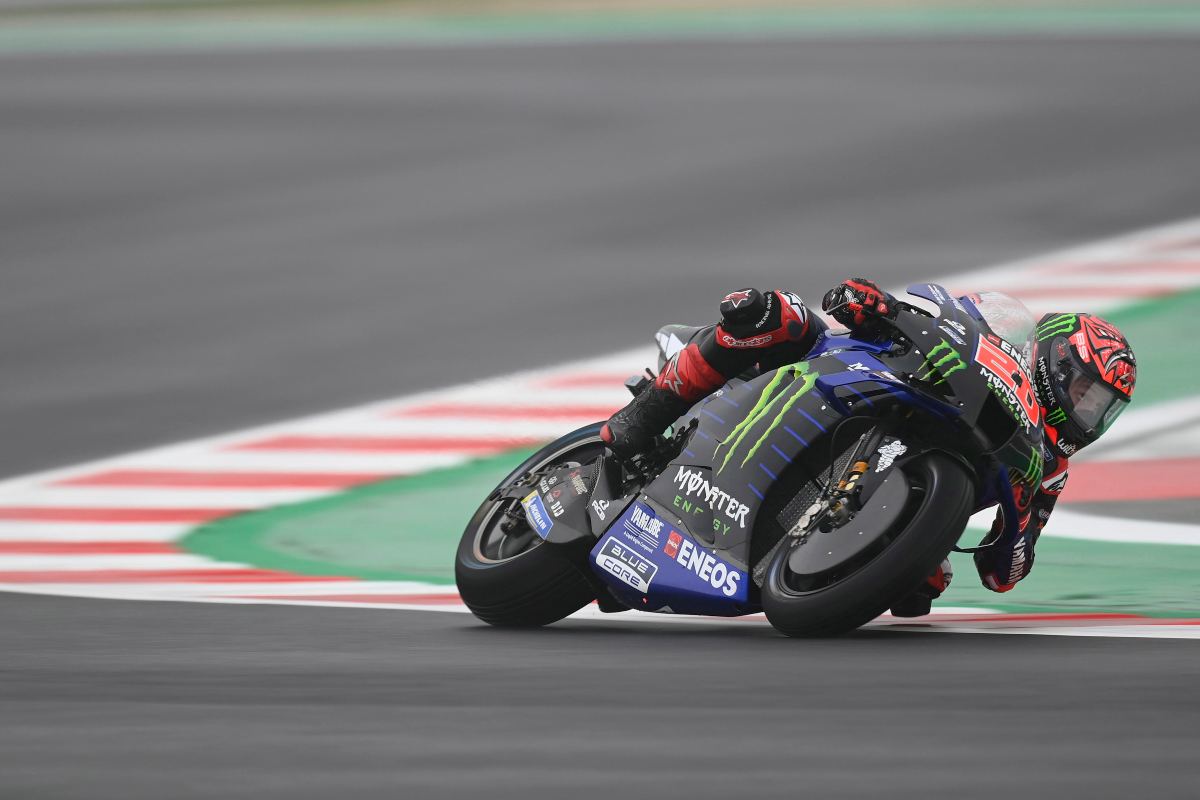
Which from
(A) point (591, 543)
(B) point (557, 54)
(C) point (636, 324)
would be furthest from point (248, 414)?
(B) point (557, 54)

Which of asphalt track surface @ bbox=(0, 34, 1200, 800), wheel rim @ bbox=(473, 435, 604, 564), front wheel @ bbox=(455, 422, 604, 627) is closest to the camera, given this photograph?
asphalt track surface @ bbox=(0, 34, 1200, 800)

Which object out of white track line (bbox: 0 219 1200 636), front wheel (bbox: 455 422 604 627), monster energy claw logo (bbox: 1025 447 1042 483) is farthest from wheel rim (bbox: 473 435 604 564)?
monster energy claw logo (bbox: 1025 447 1042 483)

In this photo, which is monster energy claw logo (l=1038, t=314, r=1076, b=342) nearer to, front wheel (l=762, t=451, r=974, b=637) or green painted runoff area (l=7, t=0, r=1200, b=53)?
front wheel (l=762, t=451, r=974, b=637)

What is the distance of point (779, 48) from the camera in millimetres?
18406

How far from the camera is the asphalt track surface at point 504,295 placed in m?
4.10

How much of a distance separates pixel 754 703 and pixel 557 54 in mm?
14797

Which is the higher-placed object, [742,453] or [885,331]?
[885,331]

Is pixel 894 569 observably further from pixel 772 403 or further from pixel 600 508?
pixel 600 508

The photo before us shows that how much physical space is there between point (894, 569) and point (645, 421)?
1.25 meters

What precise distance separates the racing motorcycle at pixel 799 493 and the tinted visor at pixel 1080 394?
104mm

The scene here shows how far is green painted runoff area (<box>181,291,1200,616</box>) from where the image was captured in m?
6.87

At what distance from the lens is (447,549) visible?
27.0 feet

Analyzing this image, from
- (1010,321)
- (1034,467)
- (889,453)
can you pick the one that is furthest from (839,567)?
(1010,321)

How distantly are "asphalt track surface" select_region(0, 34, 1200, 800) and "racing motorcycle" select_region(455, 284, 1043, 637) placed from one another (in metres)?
0.16
